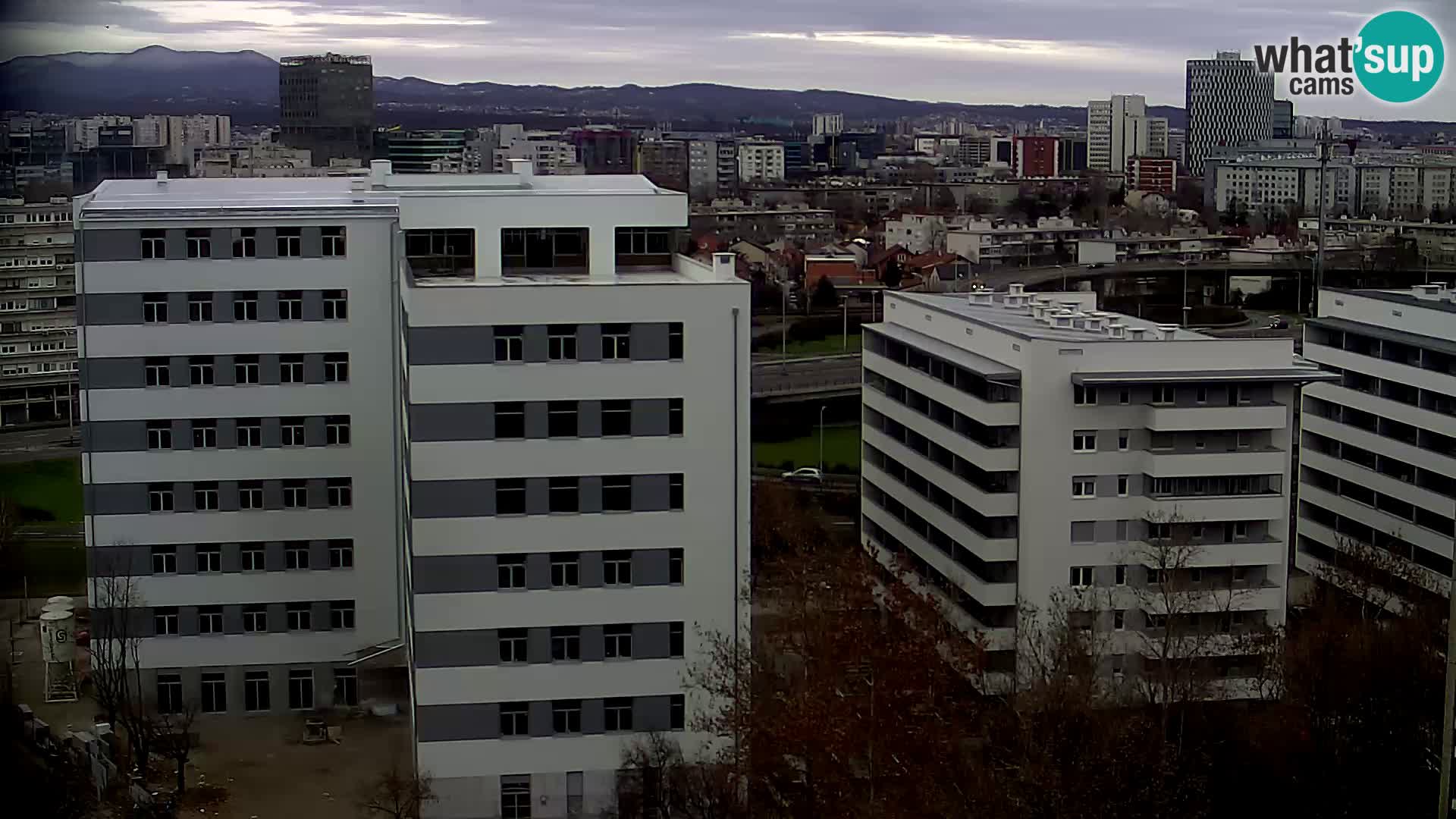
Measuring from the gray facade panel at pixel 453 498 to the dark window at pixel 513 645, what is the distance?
13.4 inches

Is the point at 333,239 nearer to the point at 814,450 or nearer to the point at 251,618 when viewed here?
the point at 251,618

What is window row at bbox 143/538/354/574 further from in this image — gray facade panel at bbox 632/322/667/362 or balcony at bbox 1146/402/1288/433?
balcony at bbox 1146/402/1288/433

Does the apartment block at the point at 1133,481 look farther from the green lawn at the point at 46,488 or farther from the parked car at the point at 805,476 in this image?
the green lawn at the point at 46,488

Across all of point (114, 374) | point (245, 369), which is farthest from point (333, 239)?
point (114, 374)

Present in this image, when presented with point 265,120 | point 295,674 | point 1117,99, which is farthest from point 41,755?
point 1117,99

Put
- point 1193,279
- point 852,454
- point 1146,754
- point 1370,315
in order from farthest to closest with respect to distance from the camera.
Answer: point 1193,279 → point 852,454 → point 1370,315 → point 1146,754

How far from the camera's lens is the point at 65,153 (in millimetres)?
6035

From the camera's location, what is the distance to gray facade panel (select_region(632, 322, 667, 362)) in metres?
4.80

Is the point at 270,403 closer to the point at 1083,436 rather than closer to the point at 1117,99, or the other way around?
the point at 1083,436

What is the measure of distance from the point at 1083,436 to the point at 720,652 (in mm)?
1871

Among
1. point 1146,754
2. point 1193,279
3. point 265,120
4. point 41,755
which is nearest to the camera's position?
point 1146,754

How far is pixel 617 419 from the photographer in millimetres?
4820

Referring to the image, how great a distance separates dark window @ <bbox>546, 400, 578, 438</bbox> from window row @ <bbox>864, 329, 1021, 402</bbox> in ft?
6.26

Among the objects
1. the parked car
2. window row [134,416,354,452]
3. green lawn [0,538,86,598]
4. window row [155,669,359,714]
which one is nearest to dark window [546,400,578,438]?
window row [134,416,354,452]
